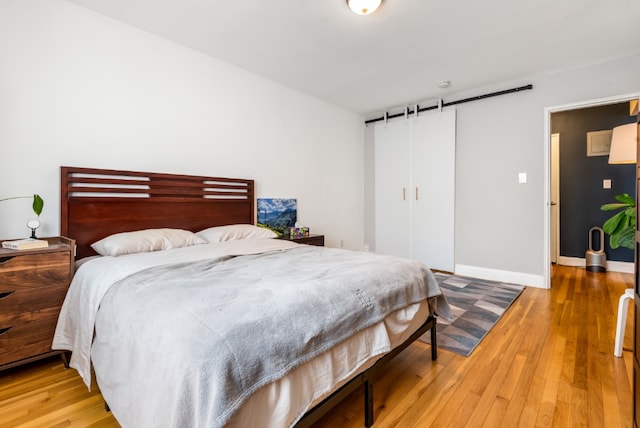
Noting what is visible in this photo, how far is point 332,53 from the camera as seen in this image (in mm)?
2986

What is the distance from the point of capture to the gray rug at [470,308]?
7.34 feet

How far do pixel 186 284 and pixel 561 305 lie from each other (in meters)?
3.39

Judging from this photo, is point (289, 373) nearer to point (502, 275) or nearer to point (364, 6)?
point (364, 6)

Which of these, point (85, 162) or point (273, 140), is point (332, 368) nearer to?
point (85, 162)

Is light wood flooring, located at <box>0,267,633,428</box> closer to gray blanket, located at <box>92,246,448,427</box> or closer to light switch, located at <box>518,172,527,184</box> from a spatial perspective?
gray blanket, located at <box>92,246,448,427</box>

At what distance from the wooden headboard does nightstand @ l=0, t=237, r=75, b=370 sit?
1.60 ft

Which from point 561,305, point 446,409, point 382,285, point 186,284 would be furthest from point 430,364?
point 561,305

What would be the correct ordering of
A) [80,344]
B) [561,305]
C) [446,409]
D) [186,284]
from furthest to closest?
1. [561,305]
2. [80,344]
3. [446,409]
4. [186,284]

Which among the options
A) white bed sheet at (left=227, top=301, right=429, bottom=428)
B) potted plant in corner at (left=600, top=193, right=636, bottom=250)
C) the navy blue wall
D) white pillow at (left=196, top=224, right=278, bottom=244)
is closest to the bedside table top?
white pillow at (left=196, top=224, right=278, bottom=244)

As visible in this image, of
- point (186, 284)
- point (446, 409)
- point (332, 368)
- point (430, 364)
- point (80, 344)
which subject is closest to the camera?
point (332, 368)

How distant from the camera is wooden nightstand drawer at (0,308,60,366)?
169 cm

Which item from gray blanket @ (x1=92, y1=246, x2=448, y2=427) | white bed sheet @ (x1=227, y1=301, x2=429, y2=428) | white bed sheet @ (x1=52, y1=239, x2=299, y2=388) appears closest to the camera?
gray blanket @ (x1=92, y1=246, x2=448, y2=427)

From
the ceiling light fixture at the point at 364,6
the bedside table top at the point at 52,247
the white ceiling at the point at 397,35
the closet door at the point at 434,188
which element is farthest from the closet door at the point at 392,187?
the bedside table top at the point at 52,247

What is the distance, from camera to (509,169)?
3.75 m
